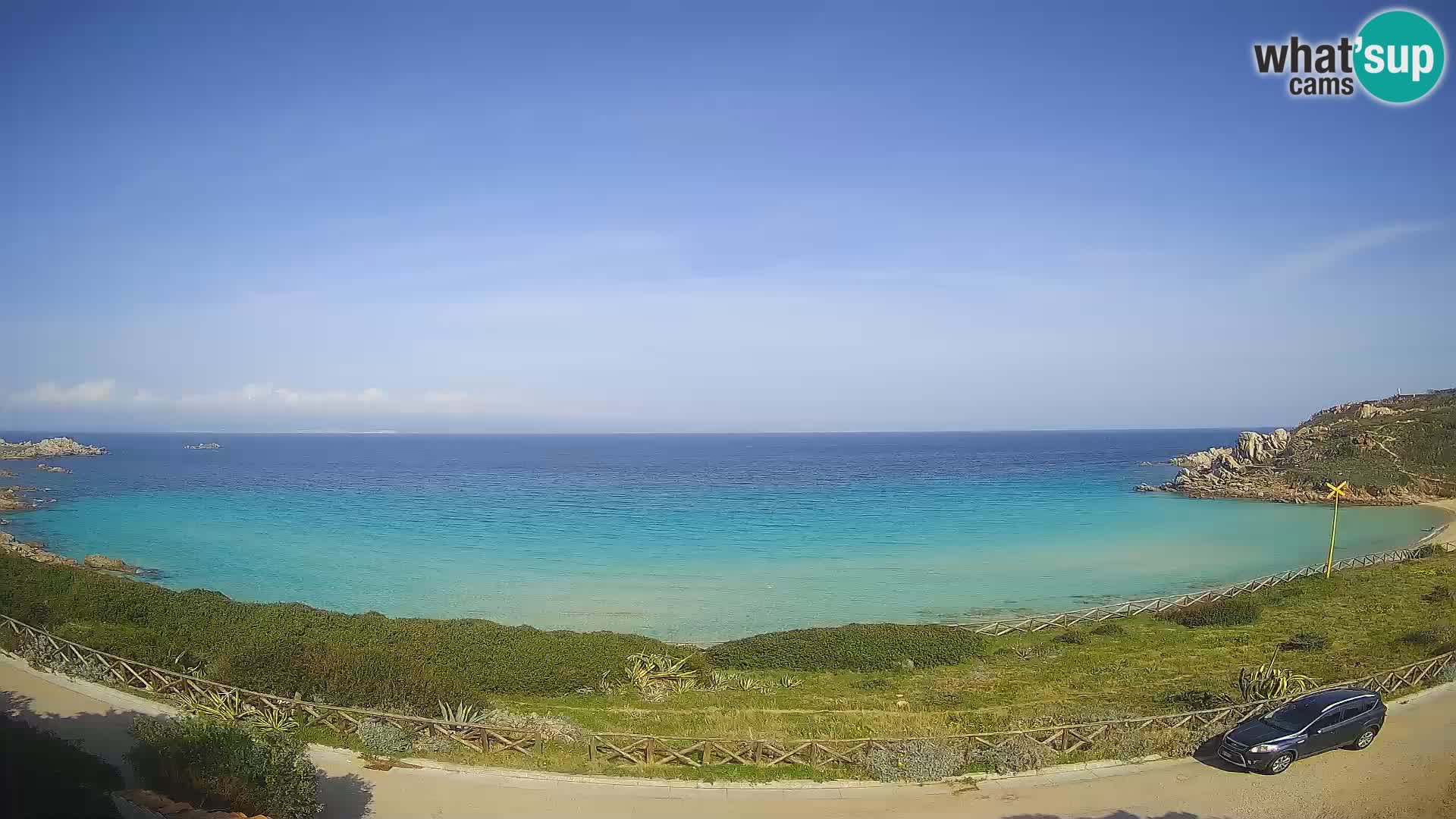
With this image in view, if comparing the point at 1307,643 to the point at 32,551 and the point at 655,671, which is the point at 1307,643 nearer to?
the point at 655,671

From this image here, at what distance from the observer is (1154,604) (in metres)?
39.0

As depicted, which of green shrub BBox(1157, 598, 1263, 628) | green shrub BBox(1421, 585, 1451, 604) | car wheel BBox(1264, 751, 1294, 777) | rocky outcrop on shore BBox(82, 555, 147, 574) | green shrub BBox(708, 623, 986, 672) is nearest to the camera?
car wheel BBox(1264, 751, 1294, 777)

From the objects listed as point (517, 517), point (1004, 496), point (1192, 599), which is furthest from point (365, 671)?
point (1004, 496)

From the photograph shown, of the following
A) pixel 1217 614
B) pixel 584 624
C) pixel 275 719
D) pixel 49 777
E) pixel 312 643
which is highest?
pixel 49 777

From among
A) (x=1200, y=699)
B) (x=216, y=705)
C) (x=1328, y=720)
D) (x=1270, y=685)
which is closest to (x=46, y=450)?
(x=216, y=705)

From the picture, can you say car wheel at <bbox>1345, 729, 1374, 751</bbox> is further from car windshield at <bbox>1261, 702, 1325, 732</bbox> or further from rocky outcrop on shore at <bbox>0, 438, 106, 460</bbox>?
rocky outcrop on shore at <bbox>0, 438, 106, 460</bbox>

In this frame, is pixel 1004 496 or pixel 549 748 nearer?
pixel 549 748

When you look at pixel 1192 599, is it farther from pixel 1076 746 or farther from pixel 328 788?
pixel 328 788

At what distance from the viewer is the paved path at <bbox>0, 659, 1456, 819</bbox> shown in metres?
14.7

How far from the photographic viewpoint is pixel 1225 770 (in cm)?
1648

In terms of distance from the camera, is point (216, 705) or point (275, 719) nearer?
point (275, 719)

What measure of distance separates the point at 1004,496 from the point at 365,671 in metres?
79.5

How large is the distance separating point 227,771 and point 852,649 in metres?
22.1

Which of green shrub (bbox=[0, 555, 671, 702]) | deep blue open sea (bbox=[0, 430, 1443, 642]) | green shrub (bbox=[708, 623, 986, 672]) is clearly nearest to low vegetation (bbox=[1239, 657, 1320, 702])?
green shrub (bbox=[708, 623, 986, 672])
